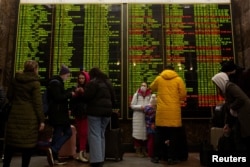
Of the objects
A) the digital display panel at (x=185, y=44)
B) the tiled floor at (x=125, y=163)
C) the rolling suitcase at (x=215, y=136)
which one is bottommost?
the tiled floor at (x=125, y=163)

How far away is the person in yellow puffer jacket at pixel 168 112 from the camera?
15.4ft

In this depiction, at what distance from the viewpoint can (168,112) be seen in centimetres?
474

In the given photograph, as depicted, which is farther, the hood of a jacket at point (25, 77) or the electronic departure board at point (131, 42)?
the electronic departure board at point (131, 42)

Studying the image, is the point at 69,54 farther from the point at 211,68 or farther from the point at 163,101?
the point at 211,68

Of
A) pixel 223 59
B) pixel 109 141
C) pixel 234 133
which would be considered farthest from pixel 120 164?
pixel 223 59

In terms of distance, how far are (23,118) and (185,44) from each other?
4.17 meters

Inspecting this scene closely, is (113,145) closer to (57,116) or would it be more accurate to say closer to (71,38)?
(57,116)

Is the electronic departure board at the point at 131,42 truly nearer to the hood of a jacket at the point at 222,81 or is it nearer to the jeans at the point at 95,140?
the jeans at the point at 95,140

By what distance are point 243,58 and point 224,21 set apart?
991 millimetres

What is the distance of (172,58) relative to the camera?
6.25 metres

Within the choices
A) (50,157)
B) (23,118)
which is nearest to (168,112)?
(50,157)

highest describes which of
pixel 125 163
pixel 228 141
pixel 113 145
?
pixel 228 141

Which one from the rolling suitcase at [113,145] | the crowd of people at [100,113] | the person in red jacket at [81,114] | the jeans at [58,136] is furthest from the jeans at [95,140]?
the rolling suitcase at [113,145]

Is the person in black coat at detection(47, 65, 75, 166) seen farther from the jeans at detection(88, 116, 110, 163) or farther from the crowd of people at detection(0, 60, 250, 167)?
the jeans at detection(88, 116, 110, 163)
